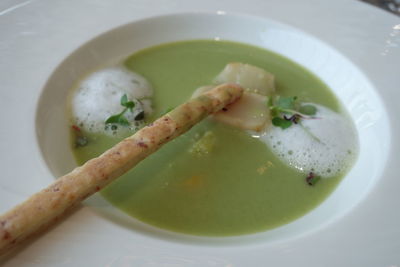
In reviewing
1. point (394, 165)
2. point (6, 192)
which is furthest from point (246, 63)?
point (6, 192)

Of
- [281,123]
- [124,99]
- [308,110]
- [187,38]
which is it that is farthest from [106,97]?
[308,110]

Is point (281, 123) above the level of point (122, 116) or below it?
below

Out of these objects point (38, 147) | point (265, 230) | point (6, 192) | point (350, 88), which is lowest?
point (265, 230)

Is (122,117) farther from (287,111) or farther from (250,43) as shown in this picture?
(250,43)

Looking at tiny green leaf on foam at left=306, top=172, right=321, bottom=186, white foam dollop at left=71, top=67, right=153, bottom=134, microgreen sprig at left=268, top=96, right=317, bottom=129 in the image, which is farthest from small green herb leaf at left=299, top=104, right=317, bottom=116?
white foam dollop at left=71, top=67, right=153, bottom=134

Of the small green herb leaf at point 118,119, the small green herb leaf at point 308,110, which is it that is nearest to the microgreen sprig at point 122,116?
the small green herb leaf at point 118,119

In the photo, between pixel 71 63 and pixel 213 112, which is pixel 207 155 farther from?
pixel 71 63
